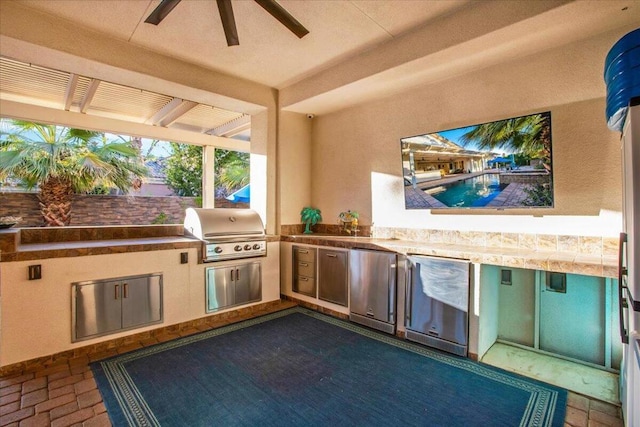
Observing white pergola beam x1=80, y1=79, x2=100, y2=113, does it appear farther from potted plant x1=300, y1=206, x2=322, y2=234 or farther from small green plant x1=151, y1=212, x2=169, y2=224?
potted plant x1=300, y1=206, x2=322, y2=234

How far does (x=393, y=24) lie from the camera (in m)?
2.77

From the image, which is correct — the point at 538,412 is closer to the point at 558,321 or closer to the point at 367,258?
the point at 558,321

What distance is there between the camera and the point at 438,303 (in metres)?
2.83

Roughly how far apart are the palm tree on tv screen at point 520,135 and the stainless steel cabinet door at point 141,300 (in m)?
3.48

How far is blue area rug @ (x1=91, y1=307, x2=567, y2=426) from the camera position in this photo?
195 cm

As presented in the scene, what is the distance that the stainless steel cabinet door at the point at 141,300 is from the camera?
3.01 meters

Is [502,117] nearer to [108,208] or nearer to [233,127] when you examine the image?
[233,127]

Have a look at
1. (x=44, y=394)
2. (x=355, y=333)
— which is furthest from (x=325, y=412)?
(x=44, y=394)

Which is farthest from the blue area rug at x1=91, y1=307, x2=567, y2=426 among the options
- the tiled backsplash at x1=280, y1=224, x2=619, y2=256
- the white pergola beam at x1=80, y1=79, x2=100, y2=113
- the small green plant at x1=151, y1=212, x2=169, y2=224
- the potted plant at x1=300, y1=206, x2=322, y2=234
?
the small green plant at x1=151, y1=212, x2=169, y2=224

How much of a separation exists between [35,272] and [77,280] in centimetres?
29

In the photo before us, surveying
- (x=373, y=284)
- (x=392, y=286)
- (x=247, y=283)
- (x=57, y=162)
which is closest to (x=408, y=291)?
(x=392, y=286)

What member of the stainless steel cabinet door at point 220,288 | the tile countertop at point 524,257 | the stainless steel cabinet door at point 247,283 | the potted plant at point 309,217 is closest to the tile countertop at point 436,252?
the tile countertop at point 524,257

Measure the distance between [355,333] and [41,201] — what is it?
195 inches

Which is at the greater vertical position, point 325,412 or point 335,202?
point 335,202
